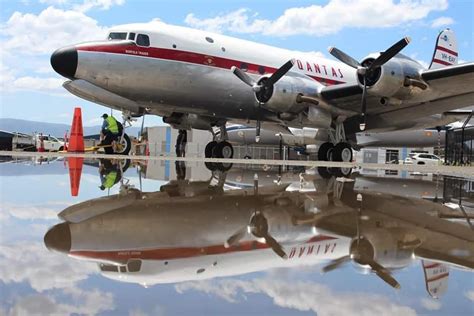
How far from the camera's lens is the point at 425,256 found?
2338 millimetres

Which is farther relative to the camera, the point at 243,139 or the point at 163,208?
the point at 243,139

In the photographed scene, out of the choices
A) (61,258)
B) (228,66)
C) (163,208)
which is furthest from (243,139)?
(61,258)

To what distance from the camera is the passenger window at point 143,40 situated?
39.4ft

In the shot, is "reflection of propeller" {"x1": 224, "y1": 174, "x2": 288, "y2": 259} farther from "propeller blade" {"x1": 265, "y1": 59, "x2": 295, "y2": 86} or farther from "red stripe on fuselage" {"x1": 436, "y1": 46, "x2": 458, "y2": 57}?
"red stripe on fuselage" {"x1": 436, "y1": 46, "x2": 458, "y2": 57}

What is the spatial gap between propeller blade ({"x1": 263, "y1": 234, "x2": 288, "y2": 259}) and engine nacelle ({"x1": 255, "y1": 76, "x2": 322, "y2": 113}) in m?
9.75

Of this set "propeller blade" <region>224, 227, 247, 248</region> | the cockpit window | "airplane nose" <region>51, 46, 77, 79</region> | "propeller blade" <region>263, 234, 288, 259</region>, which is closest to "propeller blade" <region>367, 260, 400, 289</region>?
"propeller blade" <region>263, 234, 288, 259</region>

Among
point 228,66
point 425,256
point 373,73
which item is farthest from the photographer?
point 228,66

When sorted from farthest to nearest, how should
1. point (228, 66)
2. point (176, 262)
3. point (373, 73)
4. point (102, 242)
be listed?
point (228, 66), point (373, 73), point (102, 242), point (176, 262)

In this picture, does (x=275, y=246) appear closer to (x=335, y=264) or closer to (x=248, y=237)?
(x=248, y=237)

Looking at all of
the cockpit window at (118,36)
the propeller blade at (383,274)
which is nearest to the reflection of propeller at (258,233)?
the propeller blade at (383,274)

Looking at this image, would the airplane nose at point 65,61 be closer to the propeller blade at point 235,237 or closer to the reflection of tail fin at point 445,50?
the propeller blade at point 235,237

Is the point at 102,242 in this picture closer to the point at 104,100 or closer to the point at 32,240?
the point at 32,240

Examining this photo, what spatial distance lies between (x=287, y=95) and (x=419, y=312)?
11069 millimetres

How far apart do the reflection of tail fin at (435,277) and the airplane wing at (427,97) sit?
9637 mm
